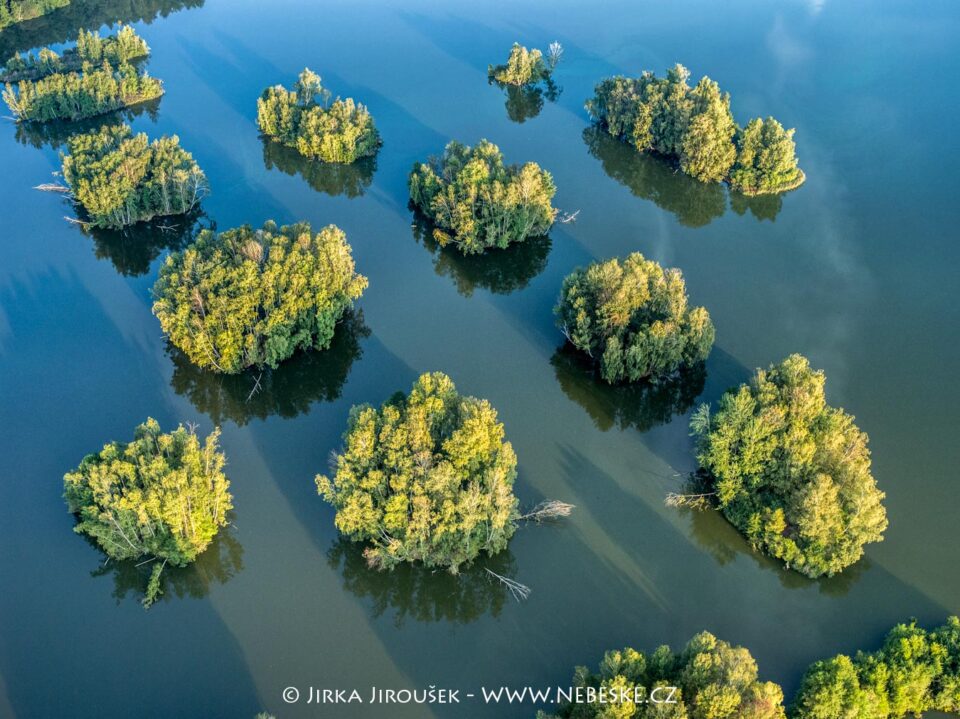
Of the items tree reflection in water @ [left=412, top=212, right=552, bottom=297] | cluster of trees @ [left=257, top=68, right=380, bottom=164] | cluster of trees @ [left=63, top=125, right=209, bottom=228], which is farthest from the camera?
cluster of trees @ [left=257, top=68, right=380, bottom=164]

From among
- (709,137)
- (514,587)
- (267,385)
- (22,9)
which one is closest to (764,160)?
(709,137)

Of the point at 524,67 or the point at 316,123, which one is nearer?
the point at 316,123

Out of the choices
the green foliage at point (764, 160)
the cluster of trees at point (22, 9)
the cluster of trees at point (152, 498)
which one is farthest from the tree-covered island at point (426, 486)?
the cluster of trees at point (22, 9)

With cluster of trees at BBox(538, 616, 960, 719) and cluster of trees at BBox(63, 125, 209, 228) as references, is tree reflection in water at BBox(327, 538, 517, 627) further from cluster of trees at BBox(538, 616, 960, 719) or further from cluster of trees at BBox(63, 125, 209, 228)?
cluster of trees at BBox(63, 125, 209, 228)

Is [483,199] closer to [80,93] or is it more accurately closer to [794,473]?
[794,473]

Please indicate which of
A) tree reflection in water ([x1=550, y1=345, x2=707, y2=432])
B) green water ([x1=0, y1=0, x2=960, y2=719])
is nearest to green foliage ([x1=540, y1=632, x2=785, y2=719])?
green water ([x1=0, y1=0, x2=960, y2=719])

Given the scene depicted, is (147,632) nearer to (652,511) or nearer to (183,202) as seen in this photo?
(652,511)
